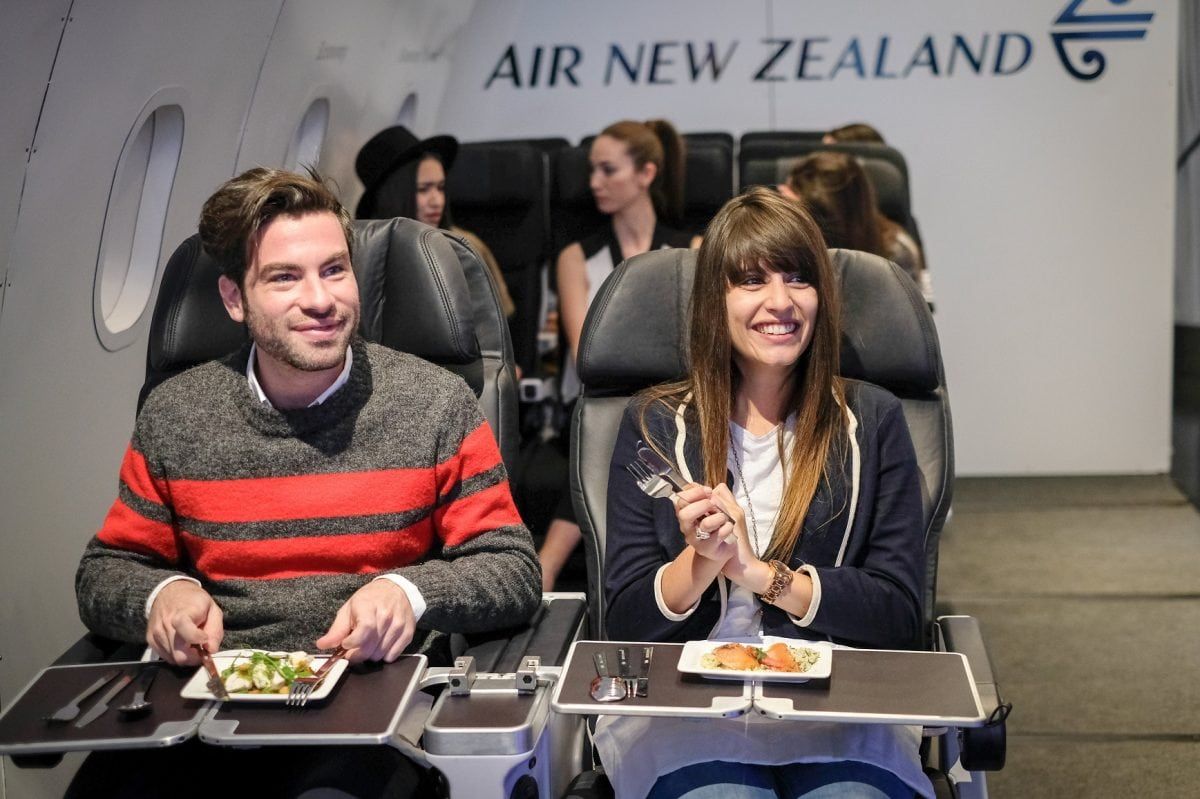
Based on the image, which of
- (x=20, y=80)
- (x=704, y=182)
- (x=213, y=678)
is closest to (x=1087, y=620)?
(x=704, y=182)

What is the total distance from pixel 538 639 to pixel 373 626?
0.34 metres

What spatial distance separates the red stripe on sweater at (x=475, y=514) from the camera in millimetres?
2145

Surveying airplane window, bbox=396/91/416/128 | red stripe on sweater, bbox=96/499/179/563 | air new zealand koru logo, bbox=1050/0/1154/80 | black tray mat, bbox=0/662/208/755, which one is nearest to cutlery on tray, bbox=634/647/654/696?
black tray mat, bbox=0/662/208/755

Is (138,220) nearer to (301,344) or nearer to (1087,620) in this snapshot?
(301,344)

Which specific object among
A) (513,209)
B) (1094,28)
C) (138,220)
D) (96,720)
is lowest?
(96,720)

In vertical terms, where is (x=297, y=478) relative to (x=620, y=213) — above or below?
below

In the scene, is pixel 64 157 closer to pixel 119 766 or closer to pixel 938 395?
pixel 119 766

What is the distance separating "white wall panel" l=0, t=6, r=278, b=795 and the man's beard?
707 millimetres

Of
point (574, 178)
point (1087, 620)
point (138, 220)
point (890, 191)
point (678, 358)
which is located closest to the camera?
point (678, 358)

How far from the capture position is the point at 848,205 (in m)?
4.41

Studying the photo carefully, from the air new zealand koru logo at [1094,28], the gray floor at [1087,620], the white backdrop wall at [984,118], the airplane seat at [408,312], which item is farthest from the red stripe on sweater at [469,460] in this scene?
the air new zealand koru logo at [1094,28]

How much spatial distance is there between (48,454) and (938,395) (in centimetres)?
180

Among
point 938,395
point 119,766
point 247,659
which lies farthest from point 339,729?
point 938,395

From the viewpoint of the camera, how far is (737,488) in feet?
7.14
